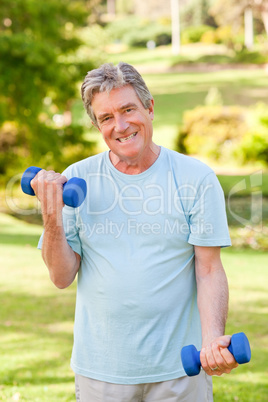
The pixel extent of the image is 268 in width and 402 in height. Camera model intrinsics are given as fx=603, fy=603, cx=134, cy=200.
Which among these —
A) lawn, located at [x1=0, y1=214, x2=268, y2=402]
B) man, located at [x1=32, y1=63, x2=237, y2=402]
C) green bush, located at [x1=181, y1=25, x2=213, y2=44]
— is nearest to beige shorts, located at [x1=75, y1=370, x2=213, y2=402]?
man, located at [x1=32, y1=63, x2=237, y2=402]

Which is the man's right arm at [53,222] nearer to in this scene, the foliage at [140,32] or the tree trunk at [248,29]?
the tree trunk at [248,29]

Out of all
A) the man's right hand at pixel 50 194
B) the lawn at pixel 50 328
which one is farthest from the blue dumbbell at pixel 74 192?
the lawn at pixel 50 328

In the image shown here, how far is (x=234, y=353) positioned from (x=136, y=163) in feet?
2.57

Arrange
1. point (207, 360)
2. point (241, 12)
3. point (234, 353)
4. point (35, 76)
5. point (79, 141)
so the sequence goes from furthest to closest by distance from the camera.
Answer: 1. point (241, 12)
2. point (79, 141)
3. point (35, 76)
4. point (207, 360)
5. point (234, 353)

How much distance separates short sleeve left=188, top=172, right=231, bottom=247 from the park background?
8.19ft

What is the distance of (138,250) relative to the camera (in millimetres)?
2189

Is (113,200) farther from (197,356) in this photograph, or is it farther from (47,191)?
(197,356)

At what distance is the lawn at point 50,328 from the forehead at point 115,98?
108 inches

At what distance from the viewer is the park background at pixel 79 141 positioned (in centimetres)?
527

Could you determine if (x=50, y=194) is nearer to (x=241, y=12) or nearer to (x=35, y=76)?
(x=35, y=76)

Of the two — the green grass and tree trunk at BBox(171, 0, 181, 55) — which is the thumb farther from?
tree trunk at BBox(171, 0, 181, 55)

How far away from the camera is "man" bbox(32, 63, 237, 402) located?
217 centimetres

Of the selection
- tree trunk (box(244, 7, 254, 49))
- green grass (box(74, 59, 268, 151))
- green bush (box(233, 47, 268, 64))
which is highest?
tree trunk (box(244, 7, 254, 49))

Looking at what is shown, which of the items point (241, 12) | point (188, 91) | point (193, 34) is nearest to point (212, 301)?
point (188, 91)
